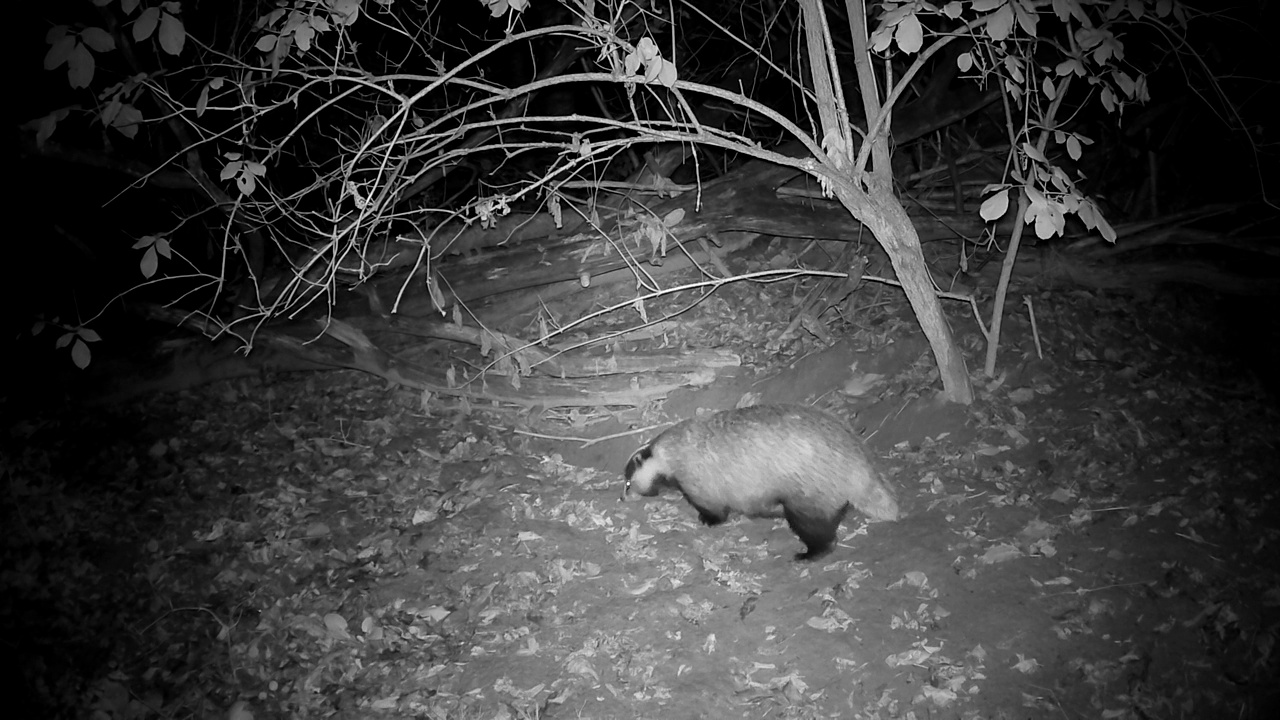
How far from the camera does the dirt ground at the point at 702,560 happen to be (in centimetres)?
374

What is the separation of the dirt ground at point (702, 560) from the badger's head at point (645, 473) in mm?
219

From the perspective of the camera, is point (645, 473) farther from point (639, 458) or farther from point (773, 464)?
point (773, 464)

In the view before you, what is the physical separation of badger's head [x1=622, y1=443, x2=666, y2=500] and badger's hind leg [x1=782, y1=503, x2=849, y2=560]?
3.71ft

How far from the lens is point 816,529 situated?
15.4 feet

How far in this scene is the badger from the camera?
4.69 metres

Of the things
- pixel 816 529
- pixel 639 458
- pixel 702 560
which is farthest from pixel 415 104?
pixel 816 529

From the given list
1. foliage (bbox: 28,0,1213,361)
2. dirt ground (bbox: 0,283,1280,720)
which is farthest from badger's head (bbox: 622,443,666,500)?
foliage (bbox: 28,0,1213,361)

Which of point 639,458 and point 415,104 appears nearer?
point 639,458

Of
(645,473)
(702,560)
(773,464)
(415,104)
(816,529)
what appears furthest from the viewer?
(415,104)

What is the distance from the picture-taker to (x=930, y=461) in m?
5.20

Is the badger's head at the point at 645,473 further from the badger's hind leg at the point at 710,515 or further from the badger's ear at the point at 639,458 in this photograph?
the badger's hind leg at the point at 710,515

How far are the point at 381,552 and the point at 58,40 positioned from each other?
3765 mm

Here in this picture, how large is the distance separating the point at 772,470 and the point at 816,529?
1.55ft

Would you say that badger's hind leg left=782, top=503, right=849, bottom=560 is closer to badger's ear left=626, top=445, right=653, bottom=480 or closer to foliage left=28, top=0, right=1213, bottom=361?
badger's ear left=626, top=445, right=653, bottom=480
